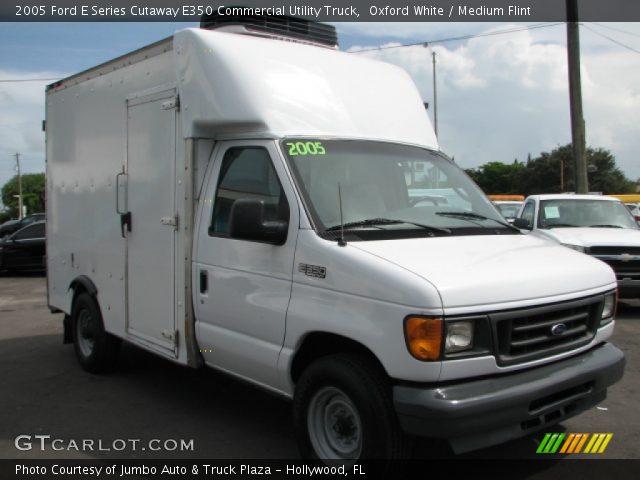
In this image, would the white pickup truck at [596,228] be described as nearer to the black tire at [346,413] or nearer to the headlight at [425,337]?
the black tire at [346,413]

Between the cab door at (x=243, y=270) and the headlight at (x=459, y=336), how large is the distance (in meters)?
1.16

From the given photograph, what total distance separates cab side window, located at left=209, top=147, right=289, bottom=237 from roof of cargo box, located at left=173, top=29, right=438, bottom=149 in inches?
6.9

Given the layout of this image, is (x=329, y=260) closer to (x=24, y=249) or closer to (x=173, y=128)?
(x=173, y=128)

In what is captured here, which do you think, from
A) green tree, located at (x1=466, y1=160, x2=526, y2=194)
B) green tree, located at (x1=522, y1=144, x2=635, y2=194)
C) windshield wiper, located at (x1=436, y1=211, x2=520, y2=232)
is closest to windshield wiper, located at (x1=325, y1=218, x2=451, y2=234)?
windshield wiper, located at (x1=436, y1=211, x2=520, y2=232)

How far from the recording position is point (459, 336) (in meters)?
3.33

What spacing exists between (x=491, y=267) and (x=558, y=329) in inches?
23.0

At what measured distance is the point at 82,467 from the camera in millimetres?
4320

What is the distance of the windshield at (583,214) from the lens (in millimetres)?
10281

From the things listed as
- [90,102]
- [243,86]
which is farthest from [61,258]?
[243,86]

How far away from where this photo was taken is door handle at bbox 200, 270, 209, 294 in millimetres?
4727

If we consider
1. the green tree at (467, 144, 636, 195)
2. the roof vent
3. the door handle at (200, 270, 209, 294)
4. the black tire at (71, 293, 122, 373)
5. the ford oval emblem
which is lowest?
the black tire at (71, 293, 122, 373)

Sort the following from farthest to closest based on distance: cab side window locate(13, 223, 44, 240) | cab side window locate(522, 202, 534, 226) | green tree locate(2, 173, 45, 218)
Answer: green tree locate(2, 173, 45, 218)
cab side window locate(13, 223, 44, 240)
cab side window locate(522, 202, 534, 226)

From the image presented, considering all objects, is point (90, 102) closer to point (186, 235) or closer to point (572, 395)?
point (186, 235)

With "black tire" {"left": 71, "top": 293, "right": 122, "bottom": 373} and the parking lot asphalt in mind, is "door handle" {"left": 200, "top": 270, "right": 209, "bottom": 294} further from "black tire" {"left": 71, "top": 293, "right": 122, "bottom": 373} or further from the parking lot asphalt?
"black tire" {"left": 71, "top": 293, "right": 122, "bottom": 373}
